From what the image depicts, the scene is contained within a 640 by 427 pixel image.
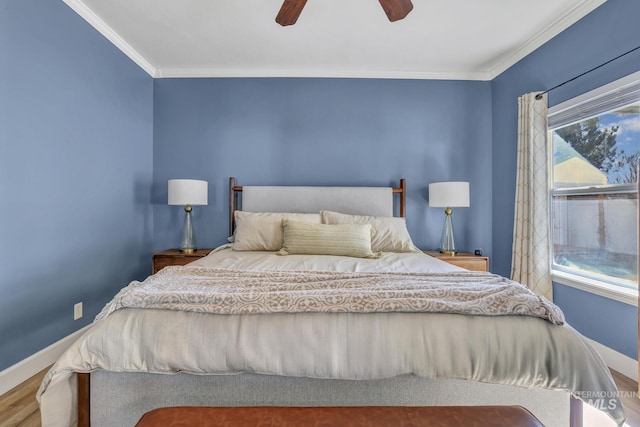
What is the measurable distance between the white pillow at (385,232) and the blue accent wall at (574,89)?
1.23m

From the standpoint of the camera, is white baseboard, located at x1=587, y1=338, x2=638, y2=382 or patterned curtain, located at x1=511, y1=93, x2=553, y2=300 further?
patterned curtain, located at x1=511, y1=93, x2=553, y2=300

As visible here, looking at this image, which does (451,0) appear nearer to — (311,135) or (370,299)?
(311,135)

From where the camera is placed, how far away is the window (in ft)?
6.74

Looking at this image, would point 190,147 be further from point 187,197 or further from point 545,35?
point 545,35

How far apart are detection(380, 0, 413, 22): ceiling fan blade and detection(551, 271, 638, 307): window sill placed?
7.68 feet

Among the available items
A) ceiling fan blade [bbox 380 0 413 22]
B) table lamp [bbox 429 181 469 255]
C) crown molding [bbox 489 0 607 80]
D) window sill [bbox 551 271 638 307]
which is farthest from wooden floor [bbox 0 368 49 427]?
crown molding [bbox 489 0 607 80]

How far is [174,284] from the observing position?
→ 1444 mm

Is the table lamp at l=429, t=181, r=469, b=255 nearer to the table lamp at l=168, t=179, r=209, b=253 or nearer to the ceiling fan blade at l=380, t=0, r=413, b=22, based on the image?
the ceiling fan blade at l=380, t=0, r=413, b=22

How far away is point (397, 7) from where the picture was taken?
5.77ft

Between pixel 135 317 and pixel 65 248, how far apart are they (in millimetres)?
1563

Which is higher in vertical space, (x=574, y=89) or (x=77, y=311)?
(x=574, y=89)

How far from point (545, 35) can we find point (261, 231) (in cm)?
306

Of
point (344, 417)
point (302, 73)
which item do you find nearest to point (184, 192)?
point (302, 73)

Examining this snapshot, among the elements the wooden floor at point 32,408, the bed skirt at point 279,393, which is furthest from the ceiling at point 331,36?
the wooden floor at point 32,408
